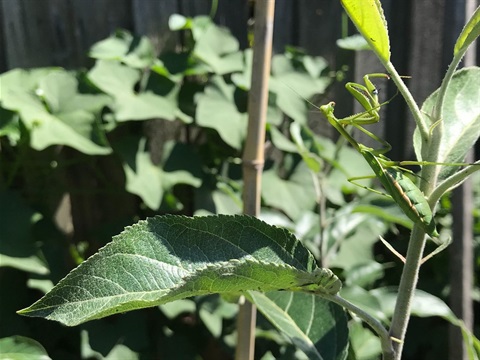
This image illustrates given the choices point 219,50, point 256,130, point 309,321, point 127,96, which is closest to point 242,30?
point 219,50

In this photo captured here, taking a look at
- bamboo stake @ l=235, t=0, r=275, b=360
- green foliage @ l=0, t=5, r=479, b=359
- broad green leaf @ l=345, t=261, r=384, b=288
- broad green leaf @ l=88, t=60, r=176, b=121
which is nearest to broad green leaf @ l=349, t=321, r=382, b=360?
green foliage @ l=0, t=5, r=479, b=359

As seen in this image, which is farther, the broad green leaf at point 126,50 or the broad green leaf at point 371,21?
the broad green leaf at point 126,50

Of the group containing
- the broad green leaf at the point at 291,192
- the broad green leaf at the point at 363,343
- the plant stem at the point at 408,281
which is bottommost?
the broad green leaf at the point at 363,343

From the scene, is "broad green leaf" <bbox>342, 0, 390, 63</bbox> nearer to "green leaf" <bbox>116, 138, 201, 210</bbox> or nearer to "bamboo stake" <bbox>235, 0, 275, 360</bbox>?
"bamboo stake" <bbox>235, 0, 275, 360</bbox>

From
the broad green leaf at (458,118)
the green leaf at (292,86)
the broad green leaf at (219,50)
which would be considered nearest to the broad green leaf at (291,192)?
the green leaf at (292,86)

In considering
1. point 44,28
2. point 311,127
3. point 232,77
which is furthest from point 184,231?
point 311,127

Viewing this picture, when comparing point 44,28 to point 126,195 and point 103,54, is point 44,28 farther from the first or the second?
point 126,195

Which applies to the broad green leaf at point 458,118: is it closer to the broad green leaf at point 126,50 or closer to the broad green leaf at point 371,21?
the broad green leaf at point 371,21

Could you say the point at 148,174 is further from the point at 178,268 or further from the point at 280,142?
the point at 178,268
